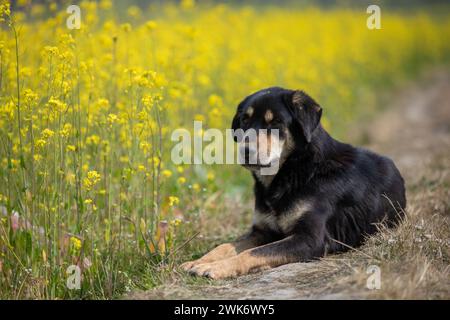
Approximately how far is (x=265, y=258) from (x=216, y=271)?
35cm

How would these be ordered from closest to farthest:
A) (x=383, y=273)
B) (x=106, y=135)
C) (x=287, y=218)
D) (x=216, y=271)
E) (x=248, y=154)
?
(x=383, y=273)
(x=216, y=271)
(x=248, y=154)
(x=287, y=218)
(x=106, y=135)

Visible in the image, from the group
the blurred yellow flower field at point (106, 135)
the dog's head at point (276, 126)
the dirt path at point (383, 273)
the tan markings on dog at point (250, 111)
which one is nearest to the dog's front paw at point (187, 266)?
the blurred yellow flower field at point (106, 135)

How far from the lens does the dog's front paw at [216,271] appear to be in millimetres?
4355

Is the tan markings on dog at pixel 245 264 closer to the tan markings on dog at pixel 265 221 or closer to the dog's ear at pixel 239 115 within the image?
the tan markings on dog at pixel 265 221

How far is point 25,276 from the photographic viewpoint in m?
4.26

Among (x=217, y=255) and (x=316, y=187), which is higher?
(x=316, y=187)

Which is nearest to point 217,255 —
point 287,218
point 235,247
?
point 235,247

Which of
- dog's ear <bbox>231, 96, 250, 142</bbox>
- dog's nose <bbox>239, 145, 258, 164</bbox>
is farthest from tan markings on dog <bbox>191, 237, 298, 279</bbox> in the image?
dog's ear <bbox>231, 96, 250, 142</bbox>

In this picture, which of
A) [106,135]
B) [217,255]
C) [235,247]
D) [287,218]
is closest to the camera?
Answer: [287,218]

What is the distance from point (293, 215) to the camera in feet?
15.2

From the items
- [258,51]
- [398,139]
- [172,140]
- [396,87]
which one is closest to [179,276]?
[172,140]

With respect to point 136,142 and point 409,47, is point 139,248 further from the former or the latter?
point 409,47

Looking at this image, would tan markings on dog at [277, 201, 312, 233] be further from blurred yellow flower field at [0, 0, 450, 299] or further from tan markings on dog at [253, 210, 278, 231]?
blurred yellow flower field at [0, 0, 450, 299]

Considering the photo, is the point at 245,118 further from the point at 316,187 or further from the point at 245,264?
the point at 245,264
